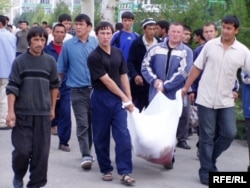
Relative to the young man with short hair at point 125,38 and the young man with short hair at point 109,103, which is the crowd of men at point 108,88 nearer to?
the young man with short hair at point 109,103

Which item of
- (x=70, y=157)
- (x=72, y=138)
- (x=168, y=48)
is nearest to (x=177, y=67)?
(x=168, y=48)

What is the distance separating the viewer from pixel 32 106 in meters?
5.97

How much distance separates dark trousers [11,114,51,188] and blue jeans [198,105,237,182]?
72.9 inches

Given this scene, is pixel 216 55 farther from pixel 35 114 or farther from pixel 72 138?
pixel 72 138

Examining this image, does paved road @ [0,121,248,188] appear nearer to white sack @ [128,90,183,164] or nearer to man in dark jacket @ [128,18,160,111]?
white sack @ [128,90,183,164]

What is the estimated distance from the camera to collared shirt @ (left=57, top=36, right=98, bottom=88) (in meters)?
7.89

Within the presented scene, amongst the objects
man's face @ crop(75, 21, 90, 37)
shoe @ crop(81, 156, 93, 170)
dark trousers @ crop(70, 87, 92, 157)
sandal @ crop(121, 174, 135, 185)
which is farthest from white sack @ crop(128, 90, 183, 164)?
man's face @ crop(75, 21, 90, 37)

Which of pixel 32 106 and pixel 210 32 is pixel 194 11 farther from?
pixel 32 106

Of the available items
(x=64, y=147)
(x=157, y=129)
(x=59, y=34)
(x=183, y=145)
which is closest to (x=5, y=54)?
(x=59, y=34)

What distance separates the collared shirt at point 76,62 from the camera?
7887 millimetres

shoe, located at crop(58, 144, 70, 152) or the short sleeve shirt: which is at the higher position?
the short sleeve shirt

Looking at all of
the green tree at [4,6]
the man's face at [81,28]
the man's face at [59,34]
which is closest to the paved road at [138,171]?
the man's face at [59,34]

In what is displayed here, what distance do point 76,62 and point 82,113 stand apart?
692 mm

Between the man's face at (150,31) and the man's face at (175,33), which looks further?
the man's face at (150,31)
